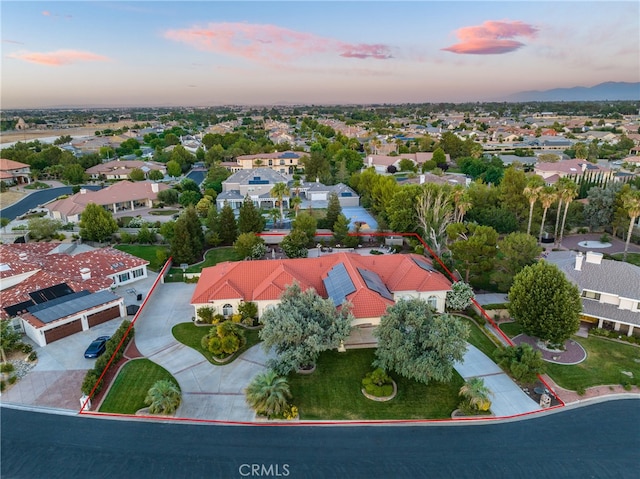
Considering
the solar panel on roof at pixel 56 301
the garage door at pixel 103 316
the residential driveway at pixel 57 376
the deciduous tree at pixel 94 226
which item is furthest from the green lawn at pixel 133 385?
the deciduous tree at pixel 94 226

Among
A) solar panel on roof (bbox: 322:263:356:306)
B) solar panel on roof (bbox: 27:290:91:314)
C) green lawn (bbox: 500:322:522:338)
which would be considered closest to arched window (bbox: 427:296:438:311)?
green lawn (bbox: 500:322:522:338)

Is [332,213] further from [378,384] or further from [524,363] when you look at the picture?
[524,363]

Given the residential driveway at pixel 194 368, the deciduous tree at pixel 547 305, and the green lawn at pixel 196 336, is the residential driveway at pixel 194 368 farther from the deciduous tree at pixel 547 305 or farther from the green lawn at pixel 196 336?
the deciduous tree at pixel 547 305

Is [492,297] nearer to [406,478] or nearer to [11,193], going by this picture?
[406,478]

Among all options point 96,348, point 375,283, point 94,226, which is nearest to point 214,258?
point 94,226

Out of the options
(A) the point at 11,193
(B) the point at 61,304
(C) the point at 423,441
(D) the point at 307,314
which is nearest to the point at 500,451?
(C) the point at 423,441

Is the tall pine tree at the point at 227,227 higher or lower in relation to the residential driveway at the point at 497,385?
higher
